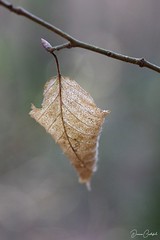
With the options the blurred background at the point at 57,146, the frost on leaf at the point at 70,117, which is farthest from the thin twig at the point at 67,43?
the blurred background at the point at 57,146

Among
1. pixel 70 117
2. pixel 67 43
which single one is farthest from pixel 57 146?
pixel 67 43

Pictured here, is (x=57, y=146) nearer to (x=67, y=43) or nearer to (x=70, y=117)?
(x=70, y=117)

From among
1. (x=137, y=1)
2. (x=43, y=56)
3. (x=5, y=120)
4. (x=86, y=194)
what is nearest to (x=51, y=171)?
(x=86, y=194)

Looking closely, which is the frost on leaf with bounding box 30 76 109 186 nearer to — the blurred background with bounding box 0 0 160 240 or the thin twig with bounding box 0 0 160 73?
the thin twig with bounding box 0 0 160 73

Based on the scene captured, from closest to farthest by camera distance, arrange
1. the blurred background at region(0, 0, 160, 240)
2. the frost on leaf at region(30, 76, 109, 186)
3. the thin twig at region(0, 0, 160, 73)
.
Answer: the thin twig at region(0, 0, 160, 73)
the frost on leaf at region(30, 76, 109, 186)
the blurred background at region(0, 0, 160, 240)

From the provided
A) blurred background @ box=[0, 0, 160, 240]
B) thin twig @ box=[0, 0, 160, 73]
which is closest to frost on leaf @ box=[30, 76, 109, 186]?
thin twig @ box=[0, 0, 160, 73]

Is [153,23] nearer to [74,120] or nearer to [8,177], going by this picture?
[8,177]

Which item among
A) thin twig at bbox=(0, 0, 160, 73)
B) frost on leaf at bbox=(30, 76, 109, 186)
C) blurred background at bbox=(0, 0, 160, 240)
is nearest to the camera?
thin twig at bbox=(0, 0, 160, 73)

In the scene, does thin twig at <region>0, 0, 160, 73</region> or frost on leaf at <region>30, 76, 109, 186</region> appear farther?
frost on leaf at <region>30, 76, 109, 186</region>
